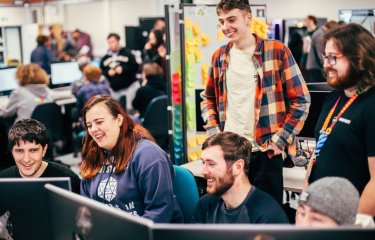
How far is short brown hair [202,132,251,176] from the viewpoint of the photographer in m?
2.22

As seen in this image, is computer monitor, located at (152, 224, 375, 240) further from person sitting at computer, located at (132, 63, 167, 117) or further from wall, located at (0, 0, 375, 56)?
wall, located at (0, 0, 375, 56)

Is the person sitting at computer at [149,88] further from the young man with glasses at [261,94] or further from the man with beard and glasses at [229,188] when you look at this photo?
the man with beard and glasses at [229,188]

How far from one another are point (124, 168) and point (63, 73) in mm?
6465

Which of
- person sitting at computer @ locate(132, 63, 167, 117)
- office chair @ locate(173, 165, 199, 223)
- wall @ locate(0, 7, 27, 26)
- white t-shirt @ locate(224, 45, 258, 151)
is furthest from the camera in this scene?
wall @ locate(0, 7, 27, 26)

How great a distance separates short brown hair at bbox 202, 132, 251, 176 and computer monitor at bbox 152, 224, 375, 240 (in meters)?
0.97

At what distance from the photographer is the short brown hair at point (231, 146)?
2.22 meters

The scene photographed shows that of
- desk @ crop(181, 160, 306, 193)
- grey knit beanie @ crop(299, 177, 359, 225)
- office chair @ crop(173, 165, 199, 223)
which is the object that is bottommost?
desk @ crop(181, 160, 306, 193)

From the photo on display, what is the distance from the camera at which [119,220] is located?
1.37m

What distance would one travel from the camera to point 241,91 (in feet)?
9.27

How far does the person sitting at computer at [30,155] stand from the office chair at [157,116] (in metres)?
3.16

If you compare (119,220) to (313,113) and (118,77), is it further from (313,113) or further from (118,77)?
(118,77)

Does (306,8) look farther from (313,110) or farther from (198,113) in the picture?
(313,110)

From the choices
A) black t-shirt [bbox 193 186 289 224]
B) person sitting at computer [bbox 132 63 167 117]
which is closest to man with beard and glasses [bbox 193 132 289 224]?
black t-shirt [bbox 193 186 289 224]

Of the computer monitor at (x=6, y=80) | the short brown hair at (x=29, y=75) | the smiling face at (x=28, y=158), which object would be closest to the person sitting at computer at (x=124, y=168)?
the smiling face at (x=28, y=158)
